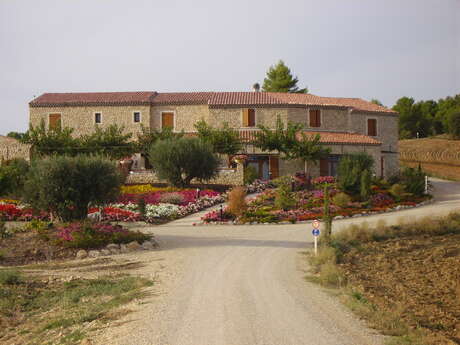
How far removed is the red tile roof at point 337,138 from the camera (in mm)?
38469

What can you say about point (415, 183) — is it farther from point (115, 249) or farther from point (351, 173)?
point (115, 249)

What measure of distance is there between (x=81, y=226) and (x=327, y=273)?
9699 millimetres

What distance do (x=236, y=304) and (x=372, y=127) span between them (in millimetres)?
35420

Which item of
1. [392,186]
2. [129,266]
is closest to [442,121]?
[392,186]

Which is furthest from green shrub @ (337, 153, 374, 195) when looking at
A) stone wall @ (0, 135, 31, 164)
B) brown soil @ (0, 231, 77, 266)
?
stone wall @ (0, 135, 31, 164)

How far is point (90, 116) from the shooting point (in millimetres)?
42875

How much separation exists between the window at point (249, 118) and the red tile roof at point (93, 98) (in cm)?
803

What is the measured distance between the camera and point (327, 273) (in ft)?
44.4

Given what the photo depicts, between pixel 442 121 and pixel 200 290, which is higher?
pixel 442 121

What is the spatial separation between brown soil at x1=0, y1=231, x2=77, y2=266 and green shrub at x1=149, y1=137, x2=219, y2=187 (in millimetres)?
14574

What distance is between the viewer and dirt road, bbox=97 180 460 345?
898cm

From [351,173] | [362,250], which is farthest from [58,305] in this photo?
[351,173]

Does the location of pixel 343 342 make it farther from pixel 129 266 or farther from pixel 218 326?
pixel 129 266

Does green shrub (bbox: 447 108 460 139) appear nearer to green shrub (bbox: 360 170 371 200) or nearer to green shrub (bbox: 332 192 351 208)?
green shrub (bbox: 360 170 371 200)
